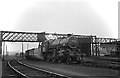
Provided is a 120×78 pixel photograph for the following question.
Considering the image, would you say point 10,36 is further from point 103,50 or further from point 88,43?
point 88,43

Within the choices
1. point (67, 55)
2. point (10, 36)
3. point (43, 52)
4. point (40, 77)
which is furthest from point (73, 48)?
point (10, 36)

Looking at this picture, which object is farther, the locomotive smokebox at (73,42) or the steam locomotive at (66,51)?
the locomotive smokebox at (73,42)

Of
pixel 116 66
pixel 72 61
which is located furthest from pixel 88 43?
pixel 116 66

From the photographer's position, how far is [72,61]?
26000mm

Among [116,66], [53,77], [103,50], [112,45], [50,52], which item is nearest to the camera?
[53,77]

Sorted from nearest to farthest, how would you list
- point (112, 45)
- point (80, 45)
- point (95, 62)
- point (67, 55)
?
point (95, 62), point (67, 55), point (80, 45), point (112, 45)

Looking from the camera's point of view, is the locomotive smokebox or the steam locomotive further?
the locomotive smokebox

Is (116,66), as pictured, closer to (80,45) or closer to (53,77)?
(53,77)

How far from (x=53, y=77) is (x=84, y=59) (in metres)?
11.7

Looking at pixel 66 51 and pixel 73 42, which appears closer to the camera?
pixel 66 51

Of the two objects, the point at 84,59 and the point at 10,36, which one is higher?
the point at 10,36

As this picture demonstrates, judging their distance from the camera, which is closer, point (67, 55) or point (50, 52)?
point (67, 55)

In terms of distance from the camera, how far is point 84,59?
77.5 feet

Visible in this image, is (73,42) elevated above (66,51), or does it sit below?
above
